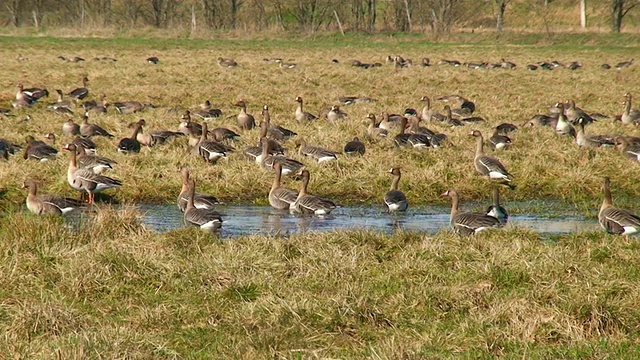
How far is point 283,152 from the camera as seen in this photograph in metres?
16.3

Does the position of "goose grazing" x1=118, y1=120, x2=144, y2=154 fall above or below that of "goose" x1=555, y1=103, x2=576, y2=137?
above

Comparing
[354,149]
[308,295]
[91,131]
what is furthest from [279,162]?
[308,295]

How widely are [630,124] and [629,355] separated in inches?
668

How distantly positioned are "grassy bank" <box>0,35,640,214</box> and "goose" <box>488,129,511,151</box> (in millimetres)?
513

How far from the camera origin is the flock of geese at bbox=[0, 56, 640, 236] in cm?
1141

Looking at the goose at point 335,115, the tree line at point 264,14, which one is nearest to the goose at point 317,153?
the goose at point 335,115

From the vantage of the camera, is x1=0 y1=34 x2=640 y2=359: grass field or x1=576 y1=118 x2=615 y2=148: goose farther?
x1=576 y1=118 x2=615 y2=148: goose

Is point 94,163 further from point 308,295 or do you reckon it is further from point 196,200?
point 308,295

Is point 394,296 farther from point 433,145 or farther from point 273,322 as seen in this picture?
point 433,145

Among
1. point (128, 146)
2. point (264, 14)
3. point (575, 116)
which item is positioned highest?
point (128, 146)

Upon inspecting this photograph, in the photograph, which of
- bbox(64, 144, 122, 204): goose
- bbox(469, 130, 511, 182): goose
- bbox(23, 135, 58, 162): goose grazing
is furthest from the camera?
bbox(23, 135, 58, 162): goose grazing

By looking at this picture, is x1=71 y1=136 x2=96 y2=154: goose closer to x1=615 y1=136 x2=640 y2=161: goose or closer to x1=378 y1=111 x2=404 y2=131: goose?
x1=378 y1=111 x2=404 y2=131: goose

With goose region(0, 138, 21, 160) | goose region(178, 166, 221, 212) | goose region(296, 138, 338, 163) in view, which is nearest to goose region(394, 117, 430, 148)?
goose region(296, 138, 338, 163)

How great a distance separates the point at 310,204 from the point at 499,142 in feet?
20.6
